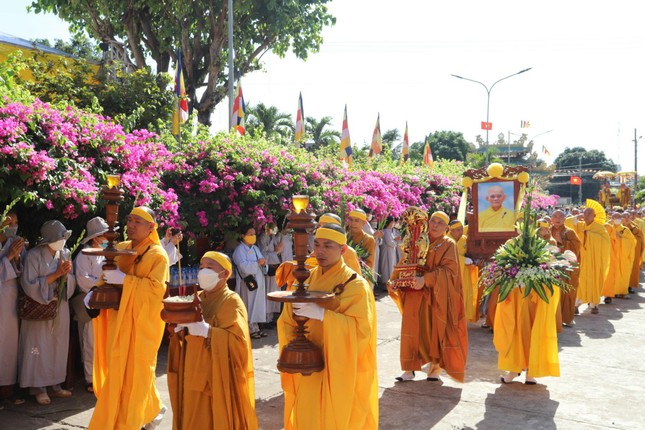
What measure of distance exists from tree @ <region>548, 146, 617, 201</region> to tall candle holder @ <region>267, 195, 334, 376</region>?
78.6 meters

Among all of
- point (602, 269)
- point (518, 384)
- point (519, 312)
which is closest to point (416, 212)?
point (519, 312)

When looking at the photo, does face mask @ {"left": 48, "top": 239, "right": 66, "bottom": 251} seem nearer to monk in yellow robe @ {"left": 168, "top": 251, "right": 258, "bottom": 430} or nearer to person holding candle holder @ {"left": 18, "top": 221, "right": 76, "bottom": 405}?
person holding candle holder @ {"left": 18, "top": 221, "right": 76, "bottom": 405}

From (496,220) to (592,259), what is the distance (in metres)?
3.28

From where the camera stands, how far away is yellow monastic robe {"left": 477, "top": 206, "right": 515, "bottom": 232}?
12055 mm

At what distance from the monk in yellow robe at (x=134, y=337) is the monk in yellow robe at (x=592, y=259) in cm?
1037

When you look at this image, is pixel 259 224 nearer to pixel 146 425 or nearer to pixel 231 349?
pixel 146 425

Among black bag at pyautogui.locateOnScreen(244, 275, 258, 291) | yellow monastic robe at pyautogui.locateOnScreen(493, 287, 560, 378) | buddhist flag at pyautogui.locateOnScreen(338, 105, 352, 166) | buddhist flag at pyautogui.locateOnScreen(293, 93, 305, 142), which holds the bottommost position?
yellow monastic robe at pyautogui.locateOnScreen(493, 287, 560, 378)

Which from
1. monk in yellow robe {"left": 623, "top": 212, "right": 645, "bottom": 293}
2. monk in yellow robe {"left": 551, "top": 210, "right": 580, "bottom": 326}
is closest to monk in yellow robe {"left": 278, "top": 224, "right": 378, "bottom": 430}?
monk in yellow robe {"left": 551, "top": 210, "right": 580, "bottom": 326}

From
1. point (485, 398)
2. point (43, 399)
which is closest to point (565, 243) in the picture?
point (485, 398)

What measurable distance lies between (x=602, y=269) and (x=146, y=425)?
431 inches

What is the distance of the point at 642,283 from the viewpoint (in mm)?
19719

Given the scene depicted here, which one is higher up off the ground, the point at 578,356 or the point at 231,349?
the point at 231,349

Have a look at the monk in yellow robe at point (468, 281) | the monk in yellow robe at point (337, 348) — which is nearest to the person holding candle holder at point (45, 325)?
the monk in yellow robe at point (337, 348)

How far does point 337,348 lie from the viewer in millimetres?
4777
